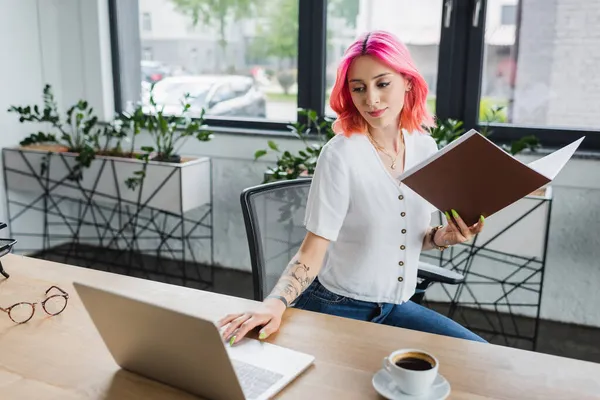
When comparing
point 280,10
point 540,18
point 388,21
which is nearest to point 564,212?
point 540,18

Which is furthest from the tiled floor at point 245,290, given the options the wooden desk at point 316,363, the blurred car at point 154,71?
the wooden desk at point 316,363

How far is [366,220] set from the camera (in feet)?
4.40

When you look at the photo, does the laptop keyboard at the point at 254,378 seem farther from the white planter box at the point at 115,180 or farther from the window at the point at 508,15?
the window at the point at 508,15

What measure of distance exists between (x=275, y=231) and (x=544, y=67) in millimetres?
1675

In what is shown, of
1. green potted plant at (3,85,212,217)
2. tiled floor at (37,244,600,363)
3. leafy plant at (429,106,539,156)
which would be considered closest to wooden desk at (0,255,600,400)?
leafy plant at (429,106,539,156)

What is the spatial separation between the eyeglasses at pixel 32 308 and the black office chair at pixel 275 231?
1.35 ft

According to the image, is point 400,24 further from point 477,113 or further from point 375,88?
point 375,88

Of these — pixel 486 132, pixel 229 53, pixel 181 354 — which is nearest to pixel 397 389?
pixel 181 354

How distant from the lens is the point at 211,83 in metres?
3.27

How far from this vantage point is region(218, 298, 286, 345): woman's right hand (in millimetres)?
1047

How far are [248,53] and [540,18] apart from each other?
1395 mm

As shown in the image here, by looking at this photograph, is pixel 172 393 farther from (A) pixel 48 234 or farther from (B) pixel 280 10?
(A) pixel 48 234

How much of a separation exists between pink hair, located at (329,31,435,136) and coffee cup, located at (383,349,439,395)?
2.07 ft

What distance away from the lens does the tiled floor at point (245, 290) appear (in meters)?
2.43
